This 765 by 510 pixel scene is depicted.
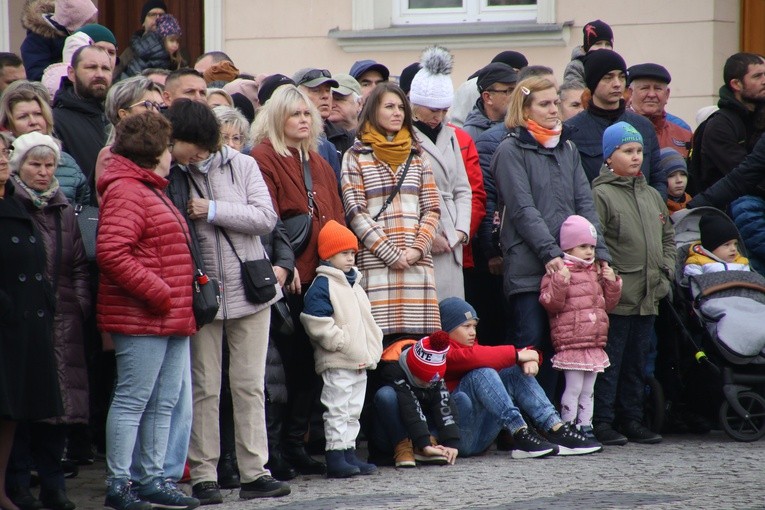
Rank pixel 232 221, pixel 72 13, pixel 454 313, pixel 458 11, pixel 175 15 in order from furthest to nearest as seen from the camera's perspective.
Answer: pixel 175 15, pixel 458 11, pixel 72 13, pixel 454 313, pixel 232 221

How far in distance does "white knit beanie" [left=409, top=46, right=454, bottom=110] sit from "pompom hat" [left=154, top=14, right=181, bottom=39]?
3.11 m

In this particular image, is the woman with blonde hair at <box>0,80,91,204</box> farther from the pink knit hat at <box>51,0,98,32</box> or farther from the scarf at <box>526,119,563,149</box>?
the pink knit hat at <box>51,0,98,32</box>

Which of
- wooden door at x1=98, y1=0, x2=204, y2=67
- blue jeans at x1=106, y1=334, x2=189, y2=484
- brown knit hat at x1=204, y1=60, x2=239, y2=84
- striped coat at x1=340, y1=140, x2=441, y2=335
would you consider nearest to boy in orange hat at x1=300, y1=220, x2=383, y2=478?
striped coat at x1=340, y1=140, x2=441, y2=335

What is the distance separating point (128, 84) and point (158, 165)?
922 millimetres

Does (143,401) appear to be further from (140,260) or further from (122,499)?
(140,260)

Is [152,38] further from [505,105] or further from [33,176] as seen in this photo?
[33,176]

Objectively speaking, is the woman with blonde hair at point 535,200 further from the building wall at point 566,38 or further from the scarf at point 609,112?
the building wall at point 566,38

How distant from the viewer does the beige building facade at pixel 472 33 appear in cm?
1259

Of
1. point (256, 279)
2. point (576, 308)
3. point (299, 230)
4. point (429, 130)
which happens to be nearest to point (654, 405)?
point (576, 308)

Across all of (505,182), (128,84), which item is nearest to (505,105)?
(505,182)

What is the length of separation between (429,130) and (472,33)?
4.26 metres

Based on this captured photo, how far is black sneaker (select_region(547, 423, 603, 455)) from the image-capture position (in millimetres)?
8367

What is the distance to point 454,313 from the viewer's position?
27.6 ft

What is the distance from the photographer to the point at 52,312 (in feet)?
22.2
